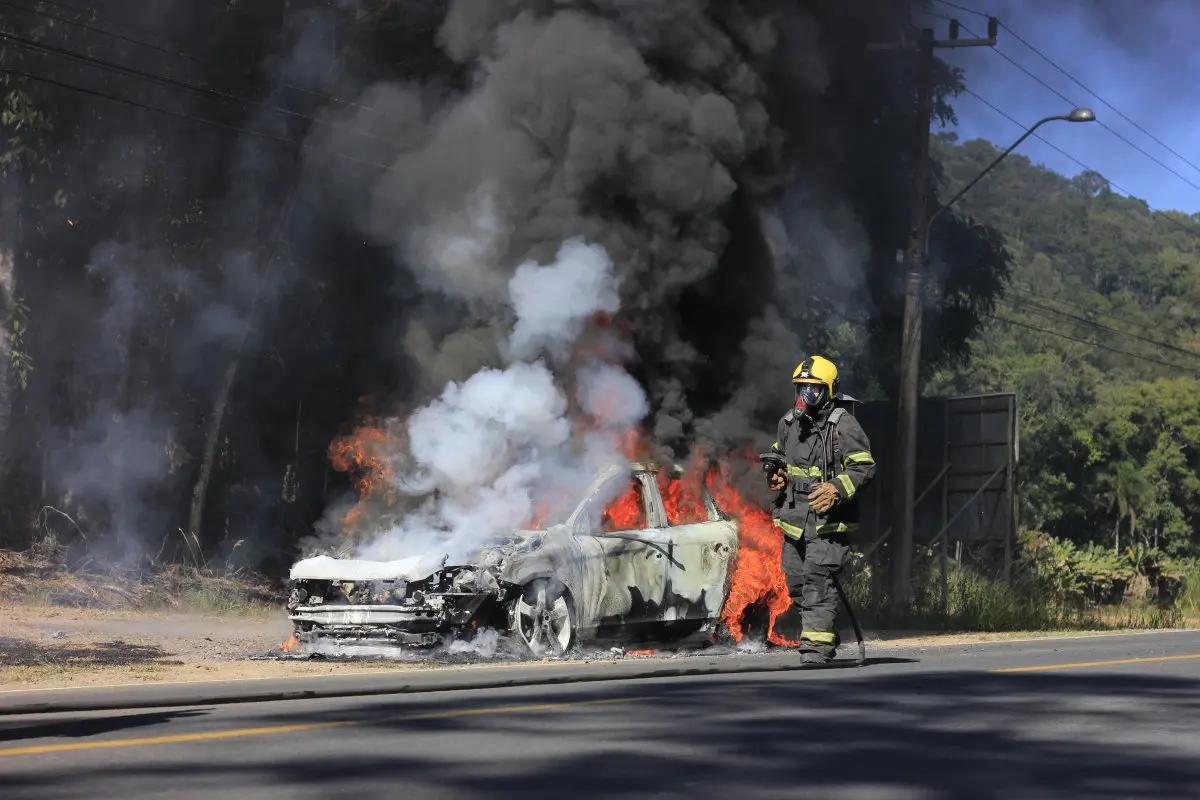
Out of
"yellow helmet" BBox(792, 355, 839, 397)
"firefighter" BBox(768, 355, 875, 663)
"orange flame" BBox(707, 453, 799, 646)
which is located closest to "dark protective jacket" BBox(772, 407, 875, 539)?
"firefighter" BBox(768, 355, 875, 663)

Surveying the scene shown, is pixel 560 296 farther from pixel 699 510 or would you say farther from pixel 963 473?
pixel 963 473

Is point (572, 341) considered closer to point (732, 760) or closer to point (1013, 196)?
point (732, 760)

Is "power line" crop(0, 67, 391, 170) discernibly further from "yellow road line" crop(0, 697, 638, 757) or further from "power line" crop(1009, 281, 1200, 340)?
"power line" crop(1009, 281, 1200, 340)

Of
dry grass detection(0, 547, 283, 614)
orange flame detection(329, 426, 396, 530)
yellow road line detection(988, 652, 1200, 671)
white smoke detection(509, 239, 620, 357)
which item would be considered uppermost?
white smoke detection(509, 239, 620, 357)

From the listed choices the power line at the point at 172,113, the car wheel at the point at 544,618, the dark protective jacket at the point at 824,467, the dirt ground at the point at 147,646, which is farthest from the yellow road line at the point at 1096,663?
the power line at the point at 172,113

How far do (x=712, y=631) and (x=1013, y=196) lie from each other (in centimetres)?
12348

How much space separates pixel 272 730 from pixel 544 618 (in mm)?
5437

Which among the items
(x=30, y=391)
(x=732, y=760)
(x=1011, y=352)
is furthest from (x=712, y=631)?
(x=1011, y=352)

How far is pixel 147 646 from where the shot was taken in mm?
15047

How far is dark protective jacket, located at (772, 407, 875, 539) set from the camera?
37.0 feet

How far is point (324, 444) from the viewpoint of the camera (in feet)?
84.4

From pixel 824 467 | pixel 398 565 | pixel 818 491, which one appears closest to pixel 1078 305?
pixel 824 467

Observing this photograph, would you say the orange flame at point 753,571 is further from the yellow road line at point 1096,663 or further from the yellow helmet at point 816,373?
the yellow helmet at point 816,373

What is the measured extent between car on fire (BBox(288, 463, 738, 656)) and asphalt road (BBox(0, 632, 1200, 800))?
249cm
